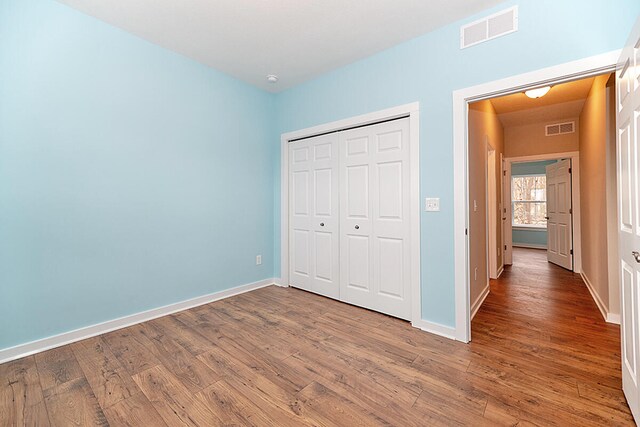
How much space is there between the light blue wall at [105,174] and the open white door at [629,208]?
3.42 metres

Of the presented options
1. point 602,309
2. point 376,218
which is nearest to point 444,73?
point 376,218

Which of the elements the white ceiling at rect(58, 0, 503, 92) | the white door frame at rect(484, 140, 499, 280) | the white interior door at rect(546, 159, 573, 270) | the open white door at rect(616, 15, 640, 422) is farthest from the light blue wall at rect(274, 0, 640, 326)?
the white interior door at rect(546, 159, 573, 270)

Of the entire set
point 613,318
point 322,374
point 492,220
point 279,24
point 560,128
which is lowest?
point 322,374

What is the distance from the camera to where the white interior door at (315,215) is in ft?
11.2

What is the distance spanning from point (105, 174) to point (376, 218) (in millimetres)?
2633

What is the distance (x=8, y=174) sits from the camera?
6.80 ft

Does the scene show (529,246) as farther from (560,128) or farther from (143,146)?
(143,146)

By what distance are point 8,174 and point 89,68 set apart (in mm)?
1089

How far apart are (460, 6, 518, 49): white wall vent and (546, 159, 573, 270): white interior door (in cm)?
416

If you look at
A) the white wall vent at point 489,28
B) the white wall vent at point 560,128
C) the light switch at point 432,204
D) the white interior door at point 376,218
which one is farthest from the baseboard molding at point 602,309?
the white wall vent at point 489,28

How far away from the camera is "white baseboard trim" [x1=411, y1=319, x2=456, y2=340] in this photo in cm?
242

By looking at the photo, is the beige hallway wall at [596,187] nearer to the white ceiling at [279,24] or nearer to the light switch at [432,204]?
the light switch at [432,204]

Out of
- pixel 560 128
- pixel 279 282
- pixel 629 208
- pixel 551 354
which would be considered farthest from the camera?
pixel 560 128

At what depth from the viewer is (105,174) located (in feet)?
8.29
